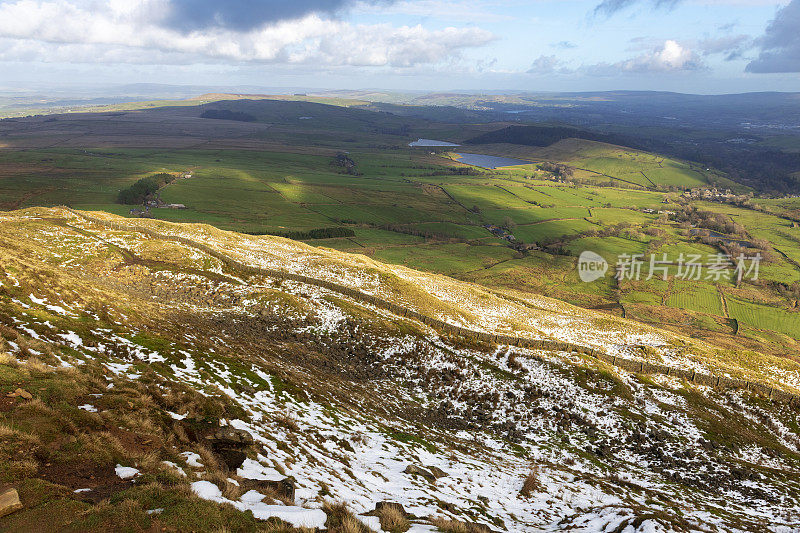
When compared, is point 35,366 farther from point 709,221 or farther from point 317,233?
point 709,221

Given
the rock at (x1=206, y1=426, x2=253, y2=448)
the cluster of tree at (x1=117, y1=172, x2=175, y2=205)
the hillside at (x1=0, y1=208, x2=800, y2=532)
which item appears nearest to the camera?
the hillside at (x1=0, y1=208, x2=800, y2=532)

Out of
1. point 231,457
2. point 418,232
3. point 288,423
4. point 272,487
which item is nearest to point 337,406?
point 288,423

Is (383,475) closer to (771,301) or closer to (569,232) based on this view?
(771,301)

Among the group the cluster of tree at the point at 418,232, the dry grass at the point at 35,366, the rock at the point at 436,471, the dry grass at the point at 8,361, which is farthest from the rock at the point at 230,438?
A: the cluster of tree at the point at 418,232

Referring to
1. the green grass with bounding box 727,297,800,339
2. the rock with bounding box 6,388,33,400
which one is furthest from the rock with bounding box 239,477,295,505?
the green grass with bounding box 727,297,800,339

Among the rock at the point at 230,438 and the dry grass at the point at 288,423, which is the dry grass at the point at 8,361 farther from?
the dry grass at the point at 288,423

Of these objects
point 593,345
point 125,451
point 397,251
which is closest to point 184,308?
point 125,451

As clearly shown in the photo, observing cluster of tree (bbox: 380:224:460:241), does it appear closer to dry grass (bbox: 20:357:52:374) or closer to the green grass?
the green grass
